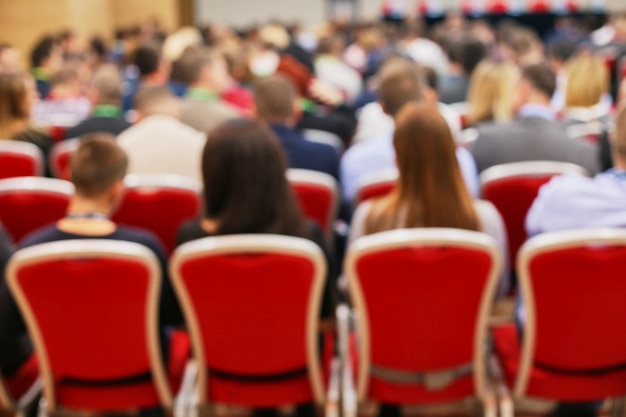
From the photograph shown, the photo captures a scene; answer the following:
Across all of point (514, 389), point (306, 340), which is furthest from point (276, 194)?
point (514, 389)

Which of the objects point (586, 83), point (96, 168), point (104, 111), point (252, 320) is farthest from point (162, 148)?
point (586, 83)

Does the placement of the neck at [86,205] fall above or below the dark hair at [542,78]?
above

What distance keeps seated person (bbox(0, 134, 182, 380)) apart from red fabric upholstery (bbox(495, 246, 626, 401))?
1.26 m

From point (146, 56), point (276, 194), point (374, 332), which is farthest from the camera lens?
point (146, 56)

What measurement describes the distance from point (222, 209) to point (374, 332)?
71cm

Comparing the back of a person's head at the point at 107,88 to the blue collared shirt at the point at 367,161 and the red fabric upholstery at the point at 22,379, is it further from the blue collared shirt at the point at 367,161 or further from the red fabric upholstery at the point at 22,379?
the red fabric upholstery at the point at 22,379

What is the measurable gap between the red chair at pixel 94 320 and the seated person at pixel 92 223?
0.11 m

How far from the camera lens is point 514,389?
9.34 feet

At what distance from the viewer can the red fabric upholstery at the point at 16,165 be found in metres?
4.71

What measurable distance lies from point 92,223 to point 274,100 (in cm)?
204

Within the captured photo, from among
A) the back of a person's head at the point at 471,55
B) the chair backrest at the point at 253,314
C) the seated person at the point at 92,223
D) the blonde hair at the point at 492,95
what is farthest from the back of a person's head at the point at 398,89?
the back of a person's head at the point at 471,55

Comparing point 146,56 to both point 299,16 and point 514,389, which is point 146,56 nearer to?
point 514,389

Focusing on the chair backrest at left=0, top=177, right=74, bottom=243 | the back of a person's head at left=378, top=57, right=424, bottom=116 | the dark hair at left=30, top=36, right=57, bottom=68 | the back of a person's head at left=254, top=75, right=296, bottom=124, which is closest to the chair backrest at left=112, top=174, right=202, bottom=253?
the chair backrest at left=0, top=177, right=74, bottom=243

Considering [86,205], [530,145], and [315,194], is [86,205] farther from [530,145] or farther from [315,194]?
[530,145]
